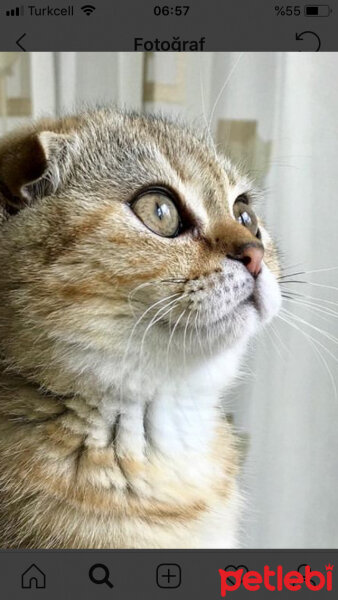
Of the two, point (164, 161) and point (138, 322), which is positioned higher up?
point (164, 161)

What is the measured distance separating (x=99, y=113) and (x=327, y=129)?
29cm

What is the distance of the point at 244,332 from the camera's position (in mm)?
614

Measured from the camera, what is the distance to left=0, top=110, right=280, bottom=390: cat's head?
570 mm

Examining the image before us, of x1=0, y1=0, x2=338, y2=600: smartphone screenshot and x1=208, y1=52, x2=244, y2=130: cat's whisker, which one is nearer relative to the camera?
x1=0, y1=0, x2=338, y2=600: smartphone screenshot

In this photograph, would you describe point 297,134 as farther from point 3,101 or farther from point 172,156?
point 3,101
